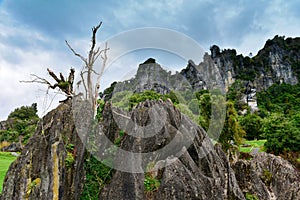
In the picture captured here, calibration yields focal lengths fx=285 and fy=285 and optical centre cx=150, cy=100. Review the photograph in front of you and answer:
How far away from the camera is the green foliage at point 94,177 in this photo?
7.74 meters

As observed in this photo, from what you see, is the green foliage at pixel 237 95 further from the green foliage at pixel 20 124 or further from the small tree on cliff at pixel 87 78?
the small tree on cliff at pixel 87 78

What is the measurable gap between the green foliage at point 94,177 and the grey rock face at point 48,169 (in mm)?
163

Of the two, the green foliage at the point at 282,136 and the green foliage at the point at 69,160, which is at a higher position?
the green foliage at the point at 282,136

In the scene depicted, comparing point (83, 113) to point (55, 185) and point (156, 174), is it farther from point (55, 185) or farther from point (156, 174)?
point (156, 174)

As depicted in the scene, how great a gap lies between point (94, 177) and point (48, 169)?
4.11ft

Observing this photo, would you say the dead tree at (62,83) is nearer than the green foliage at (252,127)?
Yes

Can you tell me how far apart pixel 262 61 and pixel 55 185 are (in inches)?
3716

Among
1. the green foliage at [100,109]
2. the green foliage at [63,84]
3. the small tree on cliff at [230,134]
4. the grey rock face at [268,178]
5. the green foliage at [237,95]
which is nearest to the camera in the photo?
the green foliage at [100,109]

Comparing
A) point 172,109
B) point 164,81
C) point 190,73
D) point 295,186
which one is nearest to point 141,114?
point 172,109

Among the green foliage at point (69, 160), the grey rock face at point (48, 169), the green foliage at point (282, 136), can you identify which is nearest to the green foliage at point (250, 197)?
the grey rock face at point (48, 169)

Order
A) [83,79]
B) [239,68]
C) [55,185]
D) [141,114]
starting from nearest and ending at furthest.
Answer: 1. [55,185]
2. [141,114]
3. [83,79]
4. [239,68]

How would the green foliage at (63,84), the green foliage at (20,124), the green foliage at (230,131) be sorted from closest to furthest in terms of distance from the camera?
the green foliage at (63,84), the green foliage at (230,131), the green foliage at (20,124)

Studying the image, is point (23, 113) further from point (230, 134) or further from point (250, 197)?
point (250, 197)

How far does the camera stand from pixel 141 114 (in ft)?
29.0
